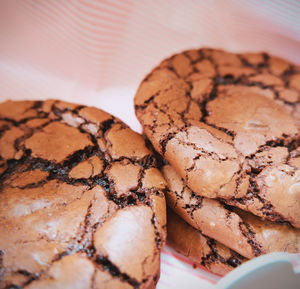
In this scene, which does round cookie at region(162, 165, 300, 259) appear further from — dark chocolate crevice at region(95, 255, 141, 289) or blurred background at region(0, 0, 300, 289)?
blurred background at region(0, 0, 300, 289)

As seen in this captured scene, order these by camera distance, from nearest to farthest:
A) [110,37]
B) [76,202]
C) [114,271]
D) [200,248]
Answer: [114,271] → [76,202] → [200,248] → [110,37]

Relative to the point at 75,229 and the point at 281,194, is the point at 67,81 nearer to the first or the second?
the point at 75,229

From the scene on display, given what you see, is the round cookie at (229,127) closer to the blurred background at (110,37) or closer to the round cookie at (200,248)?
the round cookie at (200,248)

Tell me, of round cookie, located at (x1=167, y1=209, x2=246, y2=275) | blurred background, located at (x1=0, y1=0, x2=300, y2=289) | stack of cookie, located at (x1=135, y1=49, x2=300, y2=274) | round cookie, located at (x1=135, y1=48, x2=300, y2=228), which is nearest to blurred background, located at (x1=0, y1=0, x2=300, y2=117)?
blurred background, located at (x1=0, y1=0, x2=300, y2=289)

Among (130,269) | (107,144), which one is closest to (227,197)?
(130,269)

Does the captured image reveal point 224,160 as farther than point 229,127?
No

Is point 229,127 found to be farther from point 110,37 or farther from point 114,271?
point 110,37

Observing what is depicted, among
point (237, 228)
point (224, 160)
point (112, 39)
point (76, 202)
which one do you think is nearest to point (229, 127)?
point (224, 160)
